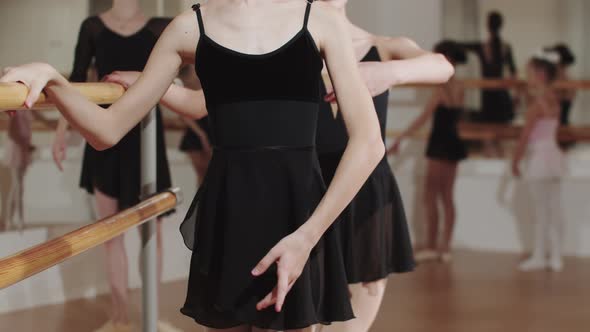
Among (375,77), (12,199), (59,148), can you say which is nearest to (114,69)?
(59,148)

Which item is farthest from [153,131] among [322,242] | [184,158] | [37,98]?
[184,158]

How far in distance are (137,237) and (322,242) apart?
65.2 inches

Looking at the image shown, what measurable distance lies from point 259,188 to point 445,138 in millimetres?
5385

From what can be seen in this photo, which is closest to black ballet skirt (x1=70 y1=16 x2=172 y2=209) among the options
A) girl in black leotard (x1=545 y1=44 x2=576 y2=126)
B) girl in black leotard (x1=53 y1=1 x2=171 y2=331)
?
girl in black leotard (x1=53 y1=1 x2=171 y2=331)

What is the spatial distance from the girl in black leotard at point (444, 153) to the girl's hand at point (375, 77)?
15.9 feet

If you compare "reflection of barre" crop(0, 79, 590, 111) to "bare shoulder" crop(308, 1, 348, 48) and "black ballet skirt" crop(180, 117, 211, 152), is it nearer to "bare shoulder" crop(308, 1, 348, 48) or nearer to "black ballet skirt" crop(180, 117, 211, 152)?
"bare shoulder" crop(308, 1, 348, 48)

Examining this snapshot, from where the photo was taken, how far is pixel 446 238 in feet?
23.7

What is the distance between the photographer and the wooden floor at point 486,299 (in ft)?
16.9

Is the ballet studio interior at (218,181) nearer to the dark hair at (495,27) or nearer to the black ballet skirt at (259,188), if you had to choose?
the black ballet skirt at (259,188)

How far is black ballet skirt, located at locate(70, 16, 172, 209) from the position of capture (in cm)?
357

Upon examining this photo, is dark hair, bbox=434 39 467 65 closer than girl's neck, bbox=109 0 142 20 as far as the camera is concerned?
No

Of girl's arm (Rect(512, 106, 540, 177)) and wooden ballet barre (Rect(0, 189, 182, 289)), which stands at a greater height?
wooden ballet barre (Rect(0, 189, 182, 289))

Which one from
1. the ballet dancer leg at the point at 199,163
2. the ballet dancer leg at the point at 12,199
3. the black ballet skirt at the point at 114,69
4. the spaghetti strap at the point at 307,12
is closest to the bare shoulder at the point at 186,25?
the spaghetti strap at the point at 307,12

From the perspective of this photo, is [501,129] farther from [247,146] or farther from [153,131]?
[247,146]
